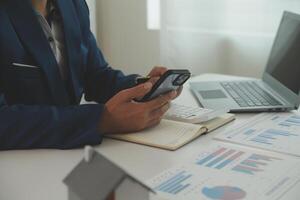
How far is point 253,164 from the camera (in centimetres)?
110

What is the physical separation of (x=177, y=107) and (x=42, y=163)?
1.67 ft

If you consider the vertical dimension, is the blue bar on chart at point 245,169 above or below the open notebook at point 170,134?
below

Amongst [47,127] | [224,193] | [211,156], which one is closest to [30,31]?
[47,127]

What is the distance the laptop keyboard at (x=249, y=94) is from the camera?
1560mm

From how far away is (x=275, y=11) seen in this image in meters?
2.33

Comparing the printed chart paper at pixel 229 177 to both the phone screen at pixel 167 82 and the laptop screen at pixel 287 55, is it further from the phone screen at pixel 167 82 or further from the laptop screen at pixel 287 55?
the laptop screen at pixel 287 55

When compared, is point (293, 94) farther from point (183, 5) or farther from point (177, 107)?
point (183, 5)

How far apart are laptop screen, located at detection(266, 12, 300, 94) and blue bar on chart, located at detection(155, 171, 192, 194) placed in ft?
2.11

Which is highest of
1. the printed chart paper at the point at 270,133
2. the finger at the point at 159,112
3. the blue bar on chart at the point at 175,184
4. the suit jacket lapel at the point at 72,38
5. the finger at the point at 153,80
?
the suit jacket lapel at the point at 72,38

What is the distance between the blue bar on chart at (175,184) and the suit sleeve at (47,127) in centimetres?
28

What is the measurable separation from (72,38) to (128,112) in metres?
0.40

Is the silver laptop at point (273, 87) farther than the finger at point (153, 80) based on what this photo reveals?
Yes

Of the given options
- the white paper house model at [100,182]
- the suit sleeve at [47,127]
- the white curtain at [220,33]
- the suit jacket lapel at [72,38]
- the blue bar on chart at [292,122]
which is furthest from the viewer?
the white curtain at [220,33]

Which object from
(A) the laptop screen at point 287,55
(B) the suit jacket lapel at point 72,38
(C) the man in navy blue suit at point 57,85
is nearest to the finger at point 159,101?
(C) the man in navy blue suit at point 57,85
